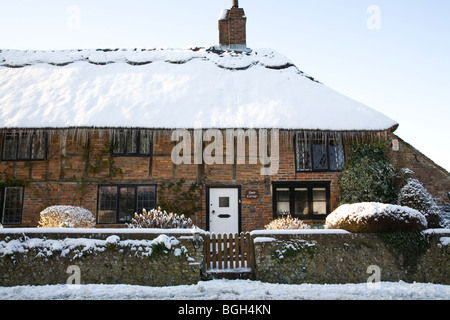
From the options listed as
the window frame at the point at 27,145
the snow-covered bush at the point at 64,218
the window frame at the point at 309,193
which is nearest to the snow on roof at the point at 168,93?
the window frame at the point at 27,145

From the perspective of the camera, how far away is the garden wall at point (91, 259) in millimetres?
6730

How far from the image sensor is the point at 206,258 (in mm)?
7605

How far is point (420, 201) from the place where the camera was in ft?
33.1

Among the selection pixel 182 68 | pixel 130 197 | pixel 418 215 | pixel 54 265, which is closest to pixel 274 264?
pixel 418 215

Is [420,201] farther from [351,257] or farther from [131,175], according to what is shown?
[131,175]

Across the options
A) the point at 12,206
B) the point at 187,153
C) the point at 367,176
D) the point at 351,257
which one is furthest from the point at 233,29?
the point at 351,257

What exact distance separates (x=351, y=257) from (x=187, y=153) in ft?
20.4

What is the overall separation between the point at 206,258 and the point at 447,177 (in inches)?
361

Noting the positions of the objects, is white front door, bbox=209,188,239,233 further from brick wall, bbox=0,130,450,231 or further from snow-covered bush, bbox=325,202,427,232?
snow-covered bush, bbox=325,202,427,232

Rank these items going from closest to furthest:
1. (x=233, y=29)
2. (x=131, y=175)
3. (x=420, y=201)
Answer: (x=420, y=201)
(x=131, y=175)
(x=233, y=29)

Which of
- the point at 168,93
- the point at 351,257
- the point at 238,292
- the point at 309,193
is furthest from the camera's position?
the point at 168,93

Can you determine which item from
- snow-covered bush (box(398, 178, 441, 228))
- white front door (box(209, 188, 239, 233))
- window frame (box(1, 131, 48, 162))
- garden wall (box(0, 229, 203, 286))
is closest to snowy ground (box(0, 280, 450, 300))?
garden wall (box(0, 229, 203, 286))

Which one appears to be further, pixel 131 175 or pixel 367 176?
pixel 131 175

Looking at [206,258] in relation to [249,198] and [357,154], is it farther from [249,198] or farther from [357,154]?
[357,154]
